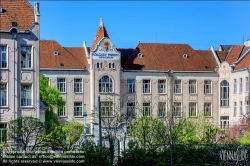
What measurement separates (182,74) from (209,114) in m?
4.57

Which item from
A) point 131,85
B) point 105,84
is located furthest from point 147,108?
point 105,84

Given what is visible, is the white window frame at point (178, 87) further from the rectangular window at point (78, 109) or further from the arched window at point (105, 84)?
the rectangular window at point (78, 109)

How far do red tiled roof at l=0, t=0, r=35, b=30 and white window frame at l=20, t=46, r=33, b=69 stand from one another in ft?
3.97

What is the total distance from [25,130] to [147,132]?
21.7 feet

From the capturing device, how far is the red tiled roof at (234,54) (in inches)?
2022

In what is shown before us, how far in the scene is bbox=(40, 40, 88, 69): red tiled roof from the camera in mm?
48656

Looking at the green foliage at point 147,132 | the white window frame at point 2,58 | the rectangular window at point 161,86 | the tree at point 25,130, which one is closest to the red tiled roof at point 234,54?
the rectangular window at point 161,86

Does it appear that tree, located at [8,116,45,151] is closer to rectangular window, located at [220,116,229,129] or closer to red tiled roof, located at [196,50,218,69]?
rectangular window, located at [220,116,229,129]

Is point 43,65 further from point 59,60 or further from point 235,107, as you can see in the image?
point 235,107

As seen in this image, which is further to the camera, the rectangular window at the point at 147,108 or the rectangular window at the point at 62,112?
the rectangular window at the point at 147,108

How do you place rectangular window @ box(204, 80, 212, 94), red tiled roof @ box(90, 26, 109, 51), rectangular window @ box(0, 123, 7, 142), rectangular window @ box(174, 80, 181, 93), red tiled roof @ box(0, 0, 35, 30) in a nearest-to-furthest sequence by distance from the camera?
rectangular window @ box(0, 123, 7, 142) → red tiled roof @ box(0, 0, 35, 30) → red tiled roof @ box(90, 26, 109, 51) → rectangular window @ box(174, 80, 181, 93) → rectangular window @ box(204, 80, 212, 94)

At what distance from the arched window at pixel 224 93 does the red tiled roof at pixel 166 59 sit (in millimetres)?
1896

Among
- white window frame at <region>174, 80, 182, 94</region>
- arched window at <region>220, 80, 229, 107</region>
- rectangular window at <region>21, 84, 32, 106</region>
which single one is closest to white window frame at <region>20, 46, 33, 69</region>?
rectangular window at <region>21, 84, 32, 106</region>

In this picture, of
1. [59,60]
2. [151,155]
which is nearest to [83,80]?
[59,60]
